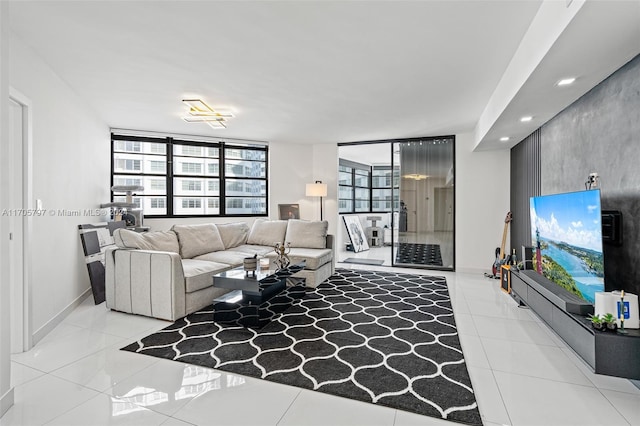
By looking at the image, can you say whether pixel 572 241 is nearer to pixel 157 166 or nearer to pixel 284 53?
pixel 284 53

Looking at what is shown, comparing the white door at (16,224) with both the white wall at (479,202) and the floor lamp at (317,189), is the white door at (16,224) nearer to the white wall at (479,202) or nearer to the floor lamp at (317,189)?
the floor lamp at (317,189)

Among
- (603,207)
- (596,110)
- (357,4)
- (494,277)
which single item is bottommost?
(494,277)

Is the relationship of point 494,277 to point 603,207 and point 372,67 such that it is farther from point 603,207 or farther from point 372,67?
point 372,67

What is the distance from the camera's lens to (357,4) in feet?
6.46

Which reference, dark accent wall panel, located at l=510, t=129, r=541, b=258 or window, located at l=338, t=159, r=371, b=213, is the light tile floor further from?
window, located at l=338, t=159, r=371, b=213

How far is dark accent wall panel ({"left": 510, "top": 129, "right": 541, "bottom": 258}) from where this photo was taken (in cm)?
389

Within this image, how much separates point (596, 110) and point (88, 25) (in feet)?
13.2

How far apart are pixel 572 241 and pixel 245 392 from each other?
274cm

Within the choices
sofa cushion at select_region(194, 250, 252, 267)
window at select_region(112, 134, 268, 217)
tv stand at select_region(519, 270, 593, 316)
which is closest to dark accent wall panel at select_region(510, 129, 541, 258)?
tv stand at select_region(519, 270, 593, 316)

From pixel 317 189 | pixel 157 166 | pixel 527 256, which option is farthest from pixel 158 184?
pixel 527 256

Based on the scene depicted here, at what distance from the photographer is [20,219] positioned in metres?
2.49

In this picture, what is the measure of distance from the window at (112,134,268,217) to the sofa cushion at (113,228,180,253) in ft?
6.04

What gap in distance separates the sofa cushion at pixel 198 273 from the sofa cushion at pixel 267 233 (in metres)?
1.43

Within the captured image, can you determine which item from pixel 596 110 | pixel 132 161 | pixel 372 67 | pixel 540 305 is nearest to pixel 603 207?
pixel 596 110
